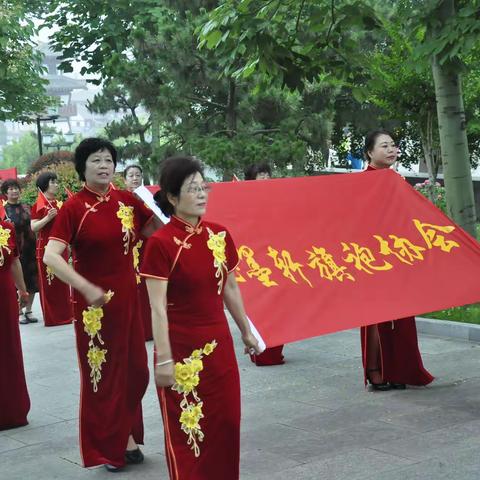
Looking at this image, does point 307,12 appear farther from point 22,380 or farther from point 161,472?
point 161,472

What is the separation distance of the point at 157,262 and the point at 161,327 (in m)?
0.29

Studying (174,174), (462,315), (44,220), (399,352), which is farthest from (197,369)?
(44,220)

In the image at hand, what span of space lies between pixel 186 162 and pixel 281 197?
1892 millimetres

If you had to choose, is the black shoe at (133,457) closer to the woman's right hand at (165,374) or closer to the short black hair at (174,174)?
the woman's right hand at (165,374)

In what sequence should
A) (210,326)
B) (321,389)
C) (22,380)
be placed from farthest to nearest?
(321,389)
(22,380)
(210,326)

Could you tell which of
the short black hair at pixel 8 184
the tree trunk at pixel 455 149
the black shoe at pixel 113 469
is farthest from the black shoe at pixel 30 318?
the black shoe at pixel 113 469

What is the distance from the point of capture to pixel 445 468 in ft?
18.0

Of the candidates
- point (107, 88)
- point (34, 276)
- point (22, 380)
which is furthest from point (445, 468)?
point (107, 88)

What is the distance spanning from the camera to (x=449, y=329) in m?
9.77

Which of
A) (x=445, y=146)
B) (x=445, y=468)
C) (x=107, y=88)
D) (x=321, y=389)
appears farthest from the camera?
(x=107, y=88)

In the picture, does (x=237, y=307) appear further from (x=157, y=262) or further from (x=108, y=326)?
(x=108, y=326)

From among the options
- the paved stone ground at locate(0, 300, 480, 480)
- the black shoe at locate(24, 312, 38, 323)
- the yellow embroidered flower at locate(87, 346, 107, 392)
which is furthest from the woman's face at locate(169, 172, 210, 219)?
the black shoe at locate(24, 312, 38, 323)

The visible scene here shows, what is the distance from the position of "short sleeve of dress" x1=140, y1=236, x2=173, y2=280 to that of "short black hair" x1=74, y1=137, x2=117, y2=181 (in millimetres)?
1494

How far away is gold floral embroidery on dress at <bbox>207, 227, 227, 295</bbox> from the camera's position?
4.70 m
